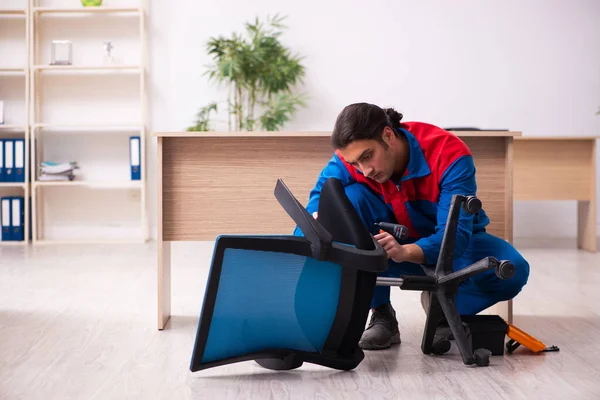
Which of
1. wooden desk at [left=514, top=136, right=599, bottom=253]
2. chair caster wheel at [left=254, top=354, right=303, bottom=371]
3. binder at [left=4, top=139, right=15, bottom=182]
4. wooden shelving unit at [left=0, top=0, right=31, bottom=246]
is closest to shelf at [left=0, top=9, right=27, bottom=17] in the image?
wooden shelving unit at [left=0, top=0, right=31, bottom=246]

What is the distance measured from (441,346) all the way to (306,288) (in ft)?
1.54

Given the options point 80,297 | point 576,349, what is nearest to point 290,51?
point 80,297

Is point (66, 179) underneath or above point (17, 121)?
underneath

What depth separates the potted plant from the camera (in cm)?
485

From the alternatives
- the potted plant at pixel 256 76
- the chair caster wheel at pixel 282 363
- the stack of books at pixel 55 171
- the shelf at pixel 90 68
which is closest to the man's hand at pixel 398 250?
the chair caster wheel at pixel 282 363

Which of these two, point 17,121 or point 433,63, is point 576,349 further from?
point 17,121

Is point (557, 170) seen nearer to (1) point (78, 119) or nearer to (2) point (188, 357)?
(2) point (188, 357)

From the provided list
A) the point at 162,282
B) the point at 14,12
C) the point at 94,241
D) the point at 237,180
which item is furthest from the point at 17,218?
the point at 237,180

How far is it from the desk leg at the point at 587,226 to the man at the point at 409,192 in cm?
264

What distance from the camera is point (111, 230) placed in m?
5.30

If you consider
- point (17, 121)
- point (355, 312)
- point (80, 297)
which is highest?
point (17, 121)

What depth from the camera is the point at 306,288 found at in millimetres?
1789

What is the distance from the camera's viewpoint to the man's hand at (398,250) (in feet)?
6.04

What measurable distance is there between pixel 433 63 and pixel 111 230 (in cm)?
266
